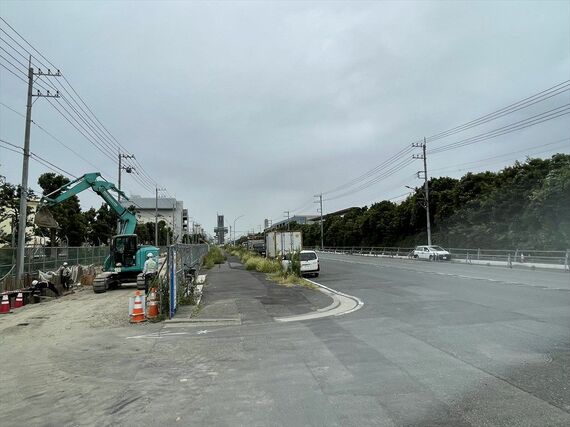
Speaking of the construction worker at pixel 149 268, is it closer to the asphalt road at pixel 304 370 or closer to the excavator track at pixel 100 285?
the asphalt road at pixel 304 370

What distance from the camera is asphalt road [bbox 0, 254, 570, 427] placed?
5.44m

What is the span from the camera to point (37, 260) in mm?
25781

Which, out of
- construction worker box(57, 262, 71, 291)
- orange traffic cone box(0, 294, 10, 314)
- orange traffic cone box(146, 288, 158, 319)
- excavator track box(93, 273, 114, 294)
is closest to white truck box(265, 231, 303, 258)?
excavator track box(93, 273, 114, 294)

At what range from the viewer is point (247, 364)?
7.95 metres

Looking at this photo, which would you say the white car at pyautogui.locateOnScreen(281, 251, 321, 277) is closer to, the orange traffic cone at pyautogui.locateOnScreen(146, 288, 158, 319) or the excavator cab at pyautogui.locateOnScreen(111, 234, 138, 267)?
the excavator cab at pyautogui.locateOnScreen(111, 234, 138, 267)

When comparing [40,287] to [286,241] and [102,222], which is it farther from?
[102,222]

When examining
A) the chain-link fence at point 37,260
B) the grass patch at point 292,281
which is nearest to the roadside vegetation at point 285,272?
the grass patch at point 292,281

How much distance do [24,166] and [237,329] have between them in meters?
17.2

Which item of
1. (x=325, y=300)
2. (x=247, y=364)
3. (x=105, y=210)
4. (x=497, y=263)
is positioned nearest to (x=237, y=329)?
(x=247, y=364)

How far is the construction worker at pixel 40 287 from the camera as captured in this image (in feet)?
67.8

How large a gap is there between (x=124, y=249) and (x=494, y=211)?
3470cm

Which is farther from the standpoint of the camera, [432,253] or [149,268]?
[432,253]

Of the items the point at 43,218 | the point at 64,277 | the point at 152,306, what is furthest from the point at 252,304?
the point at 64,277

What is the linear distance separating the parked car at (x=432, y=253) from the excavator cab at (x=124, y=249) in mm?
32537
